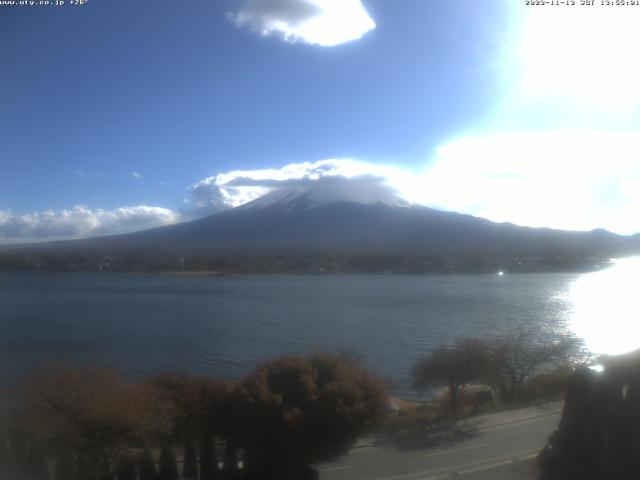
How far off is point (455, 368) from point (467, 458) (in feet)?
16.2

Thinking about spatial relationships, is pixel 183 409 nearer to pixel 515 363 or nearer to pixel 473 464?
pixel 473 464

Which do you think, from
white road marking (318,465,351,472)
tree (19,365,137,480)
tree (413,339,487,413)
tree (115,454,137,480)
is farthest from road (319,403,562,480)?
tree (413,339,487,413)

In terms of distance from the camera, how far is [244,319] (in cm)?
2692

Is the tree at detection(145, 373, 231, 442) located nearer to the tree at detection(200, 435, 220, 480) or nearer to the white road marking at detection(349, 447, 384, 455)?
the tree at detection(200, 435, 220, 480)

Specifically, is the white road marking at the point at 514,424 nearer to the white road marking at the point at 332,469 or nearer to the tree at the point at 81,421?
the white road marking at the point at 332,469

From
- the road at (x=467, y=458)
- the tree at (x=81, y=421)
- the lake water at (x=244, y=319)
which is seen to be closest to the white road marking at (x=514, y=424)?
the road at (x=467, y=458)

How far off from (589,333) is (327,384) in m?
16.0

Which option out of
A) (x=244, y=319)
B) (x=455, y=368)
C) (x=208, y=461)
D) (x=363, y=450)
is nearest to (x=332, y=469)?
(x=363, y=450)

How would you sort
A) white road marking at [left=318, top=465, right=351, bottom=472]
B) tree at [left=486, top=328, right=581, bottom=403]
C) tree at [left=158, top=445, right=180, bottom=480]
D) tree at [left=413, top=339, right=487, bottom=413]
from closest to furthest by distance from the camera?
tree at [left=158, top=445, right=180, bottom=480] < white road marking at [left=318, top=465, right=351, bottom=472] < tree at [left=486, top=328, right=581, bottom=403] < tree at [left=413, top=339, right=487, bottom=413]

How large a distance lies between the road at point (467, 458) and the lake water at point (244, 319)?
5488mm

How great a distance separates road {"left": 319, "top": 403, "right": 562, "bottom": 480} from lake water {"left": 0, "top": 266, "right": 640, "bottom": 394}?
5488mm

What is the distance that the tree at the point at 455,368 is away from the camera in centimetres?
1118

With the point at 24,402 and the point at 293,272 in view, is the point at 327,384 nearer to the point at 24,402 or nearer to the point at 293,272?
the point at 24,402

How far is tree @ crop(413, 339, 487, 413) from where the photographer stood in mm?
11177
